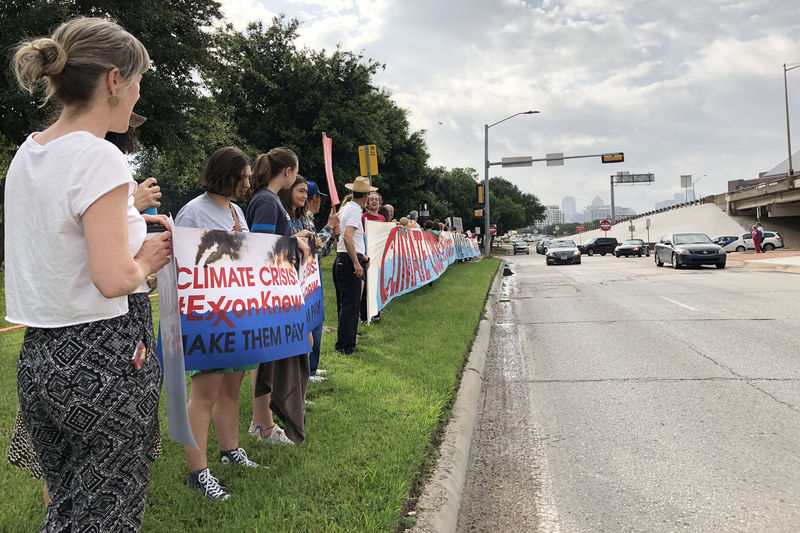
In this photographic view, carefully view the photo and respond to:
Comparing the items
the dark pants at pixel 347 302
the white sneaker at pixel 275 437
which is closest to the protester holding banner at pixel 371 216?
the dark pants at pixel 347 302

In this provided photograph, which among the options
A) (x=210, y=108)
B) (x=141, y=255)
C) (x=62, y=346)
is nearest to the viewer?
(x=62, y=346)

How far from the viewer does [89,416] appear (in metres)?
1.58

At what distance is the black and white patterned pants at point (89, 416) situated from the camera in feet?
5.13

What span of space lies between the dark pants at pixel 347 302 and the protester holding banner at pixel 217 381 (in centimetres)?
296

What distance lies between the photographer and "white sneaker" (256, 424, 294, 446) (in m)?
3.73

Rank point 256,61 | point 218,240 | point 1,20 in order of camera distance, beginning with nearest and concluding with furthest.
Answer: point 218,240, point 1,20, point 256,61

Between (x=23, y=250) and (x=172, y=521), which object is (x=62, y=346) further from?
(x=172, y=521)

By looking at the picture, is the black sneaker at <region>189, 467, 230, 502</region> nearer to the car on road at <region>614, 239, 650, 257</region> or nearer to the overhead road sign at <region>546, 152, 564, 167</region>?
the overhead road sign at <region>546, 152, 564, 167</region>

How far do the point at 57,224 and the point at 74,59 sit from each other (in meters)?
0.46

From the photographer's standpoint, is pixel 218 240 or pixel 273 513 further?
pixel 218 240

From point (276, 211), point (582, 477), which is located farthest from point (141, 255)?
point (582, 477)

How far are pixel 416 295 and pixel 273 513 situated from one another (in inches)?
384

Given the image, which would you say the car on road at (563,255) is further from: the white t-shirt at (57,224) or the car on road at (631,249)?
the white t-shirt at (57,224)

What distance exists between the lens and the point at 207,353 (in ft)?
9.23
